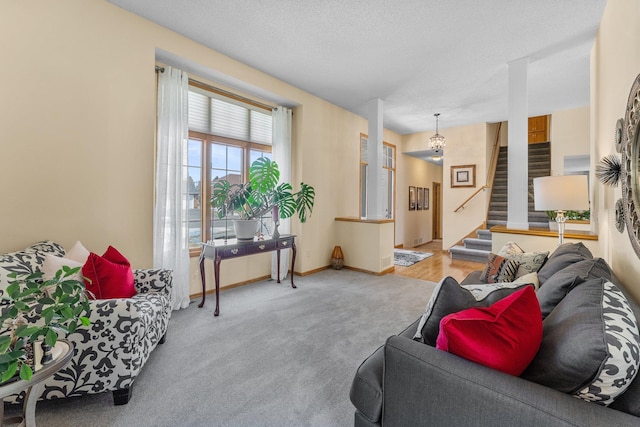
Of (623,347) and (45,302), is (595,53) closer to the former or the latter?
(623,347)

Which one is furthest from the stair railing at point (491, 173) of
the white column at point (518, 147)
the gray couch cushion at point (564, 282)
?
the gray couch cushion at point (564, 282)

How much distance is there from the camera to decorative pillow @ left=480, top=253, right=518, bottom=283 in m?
2.29

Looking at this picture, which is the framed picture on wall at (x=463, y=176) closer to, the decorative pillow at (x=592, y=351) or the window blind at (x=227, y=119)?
the window blind at (x=227, y=119)

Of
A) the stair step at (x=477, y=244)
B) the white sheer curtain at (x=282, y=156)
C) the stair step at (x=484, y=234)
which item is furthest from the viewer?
the stair step at (x=484, y=234)

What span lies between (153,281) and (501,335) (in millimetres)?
2467

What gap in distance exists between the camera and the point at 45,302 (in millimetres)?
1101

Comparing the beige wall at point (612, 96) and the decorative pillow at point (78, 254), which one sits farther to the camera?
the decorative pillow at point (78, 254)

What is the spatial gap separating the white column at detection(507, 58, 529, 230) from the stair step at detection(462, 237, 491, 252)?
2359 mm

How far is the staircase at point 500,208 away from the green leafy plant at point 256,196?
396 centimetres

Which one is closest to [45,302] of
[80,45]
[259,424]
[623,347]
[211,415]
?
[211,415]

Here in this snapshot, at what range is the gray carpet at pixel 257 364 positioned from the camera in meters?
1.60

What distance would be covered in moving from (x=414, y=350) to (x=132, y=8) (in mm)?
3708

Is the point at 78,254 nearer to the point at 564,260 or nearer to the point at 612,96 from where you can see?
the point at 564,260

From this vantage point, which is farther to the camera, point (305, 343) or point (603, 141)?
point (603, 141)
